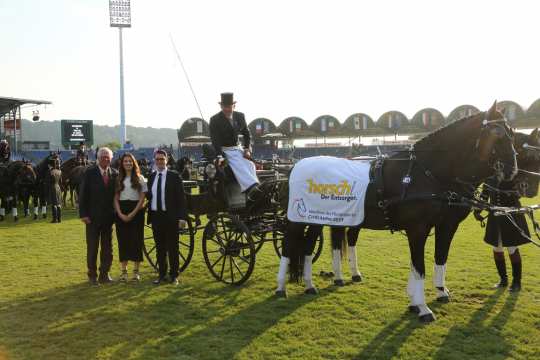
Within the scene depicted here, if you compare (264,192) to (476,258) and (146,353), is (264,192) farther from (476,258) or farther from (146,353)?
(476,258)

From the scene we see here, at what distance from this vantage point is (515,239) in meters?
6.60

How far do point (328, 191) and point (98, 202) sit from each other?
11.6ft

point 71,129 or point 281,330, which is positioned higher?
point 71,129

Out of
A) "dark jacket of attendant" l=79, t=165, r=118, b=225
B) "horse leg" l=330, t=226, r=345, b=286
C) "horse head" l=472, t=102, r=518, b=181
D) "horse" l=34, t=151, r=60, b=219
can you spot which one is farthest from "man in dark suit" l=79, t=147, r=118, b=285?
"horse" l=34, t=151, r=60, b=219

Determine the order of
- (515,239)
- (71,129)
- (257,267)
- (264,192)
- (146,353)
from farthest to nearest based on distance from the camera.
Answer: (71,129) → (257,267) → (264,192) → (515,239) → (146,353)

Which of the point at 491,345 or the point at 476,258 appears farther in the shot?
the point at 476,258

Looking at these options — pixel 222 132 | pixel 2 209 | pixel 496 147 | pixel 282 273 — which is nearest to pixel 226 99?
pixel 222 132

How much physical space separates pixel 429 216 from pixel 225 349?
2725 millimetres

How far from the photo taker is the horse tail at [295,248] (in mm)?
6691

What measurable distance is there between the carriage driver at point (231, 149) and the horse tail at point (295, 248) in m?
0.84

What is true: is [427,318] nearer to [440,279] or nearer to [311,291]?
[440,279]

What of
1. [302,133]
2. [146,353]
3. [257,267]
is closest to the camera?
[146,353]

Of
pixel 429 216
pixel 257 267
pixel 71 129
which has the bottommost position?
pixel 257 267

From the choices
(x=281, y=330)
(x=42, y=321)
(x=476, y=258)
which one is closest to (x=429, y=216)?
(x=281, y=330)
